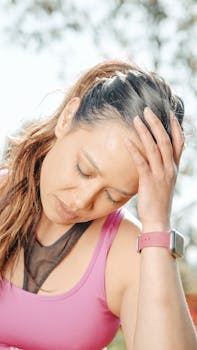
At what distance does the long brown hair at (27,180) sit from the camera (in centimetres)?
239

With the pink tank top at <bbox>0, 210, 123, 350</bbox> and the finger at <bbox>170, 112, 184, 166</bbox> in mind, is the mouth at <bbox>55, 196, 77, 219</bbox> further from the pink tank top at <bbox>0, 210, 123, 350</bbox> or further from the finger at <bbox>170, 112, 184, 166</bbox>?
the finger at <bbox>170, 112, 184, 166</bbox>

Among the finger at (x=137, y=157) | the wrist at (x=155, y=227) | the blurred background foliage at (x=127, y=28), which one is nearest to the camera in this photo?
the finger at (x=137, y=157)

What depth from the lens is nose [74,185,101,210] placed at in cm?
Result: 210

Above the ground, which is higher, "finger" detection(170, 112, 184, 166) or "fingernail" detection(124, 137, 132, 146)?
"fingernail" detection(124, 137, 132, 146)

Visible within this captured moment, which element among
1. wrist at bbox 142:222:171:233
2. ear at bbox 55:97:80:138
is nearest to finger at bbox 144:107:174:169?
wrist at bbox 142:222:171:233

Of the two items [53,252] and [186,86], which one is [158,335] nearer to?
[53,252]

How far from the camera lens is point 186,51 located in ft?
28.5

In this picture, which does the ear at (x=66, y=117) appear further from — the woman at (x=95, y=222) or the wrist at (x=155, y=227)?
the wrist at (x=155, y=227)

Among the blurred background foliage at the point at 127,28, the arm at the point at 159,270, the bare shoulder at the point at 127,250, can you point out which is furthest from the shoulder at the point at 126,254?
the blurred background foliage at the point at 127,28

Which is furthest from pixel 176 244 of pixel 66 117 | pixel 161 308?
pixel 66 117

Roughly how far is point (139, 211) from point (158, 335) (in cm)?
38

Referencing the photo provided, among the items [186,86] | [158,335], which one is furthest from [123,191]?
[186,86]

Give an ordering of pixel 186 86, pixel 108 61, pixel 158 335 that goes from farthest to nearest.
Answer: pixel 186 86, pixel 108 61, pixel 158 335

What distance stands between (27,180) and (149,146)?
0.53 m
